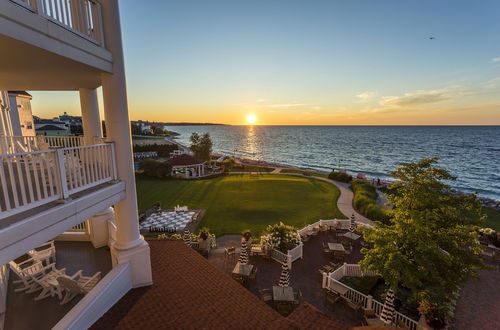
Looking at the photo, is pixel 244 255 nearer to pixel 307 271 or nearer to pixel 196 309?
→ pixel 307 271

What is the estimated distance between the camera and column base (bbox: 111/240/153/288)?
7.11m

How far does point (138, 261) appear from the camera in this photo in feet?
24.0

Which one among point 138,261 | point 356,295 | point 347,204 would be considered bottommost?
point 347,204

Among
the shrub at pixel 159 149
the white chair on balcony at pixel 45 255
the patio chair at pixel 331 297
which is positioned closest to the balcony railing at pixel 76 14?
the white chair on balcony at pixel 45 255

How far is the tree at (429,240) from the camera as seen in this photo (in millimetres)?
8109

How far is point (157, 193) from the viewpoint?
2931 cm

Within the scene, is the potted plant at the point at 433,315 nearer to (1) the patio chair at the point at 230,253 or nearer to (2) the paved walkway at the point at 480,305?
(2) the paved walkway at the point at 480,305

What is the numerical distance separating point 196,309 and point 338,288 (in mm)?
7098

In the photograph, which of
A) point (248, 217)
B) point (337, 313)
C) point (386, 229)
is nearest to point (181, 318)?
point (337, 313)

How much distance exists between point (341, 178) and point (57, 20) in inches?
1521

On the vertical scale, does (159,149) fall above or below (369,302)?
above

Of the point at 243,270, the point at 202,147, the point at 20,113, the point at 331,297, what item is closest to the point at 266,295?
the point at 243,270

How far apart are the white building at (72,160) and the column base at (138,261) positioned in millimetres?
28

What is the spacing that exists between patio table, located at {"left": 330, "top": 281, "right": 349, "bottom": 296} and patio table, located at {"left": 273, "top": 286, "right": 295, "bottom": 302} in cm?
229
